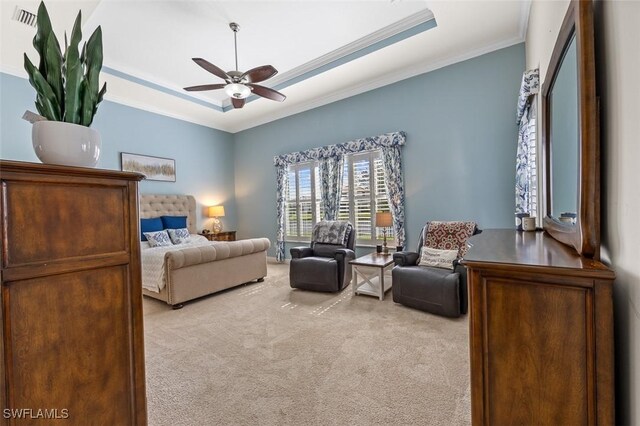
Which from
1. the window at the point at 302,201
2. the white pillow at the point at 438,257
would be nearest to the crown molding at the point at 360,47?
the window at the point at 302,201

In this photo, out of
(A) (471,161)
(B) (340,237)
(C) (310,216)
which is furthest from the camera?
(C) (310,216)

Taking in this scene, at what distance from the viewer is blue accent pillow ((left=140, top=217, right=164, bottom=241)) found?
4.77m

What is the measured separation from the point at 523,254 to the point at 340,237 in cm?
326

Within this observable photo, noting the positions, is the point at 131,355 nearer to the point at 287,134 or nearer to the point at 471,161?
the point at 471,161

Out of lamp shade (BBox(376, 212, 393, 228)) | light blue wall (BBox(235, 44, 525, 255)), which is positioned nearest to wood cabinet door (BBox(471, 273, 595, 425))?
lamp shade (BBox(376, 212, 393, 228))

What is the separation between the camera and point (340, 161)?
16.5 feet

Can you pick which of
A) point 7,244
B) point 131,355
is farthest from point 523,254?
point 7,244

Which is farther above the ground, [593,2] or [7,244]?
[593,2]

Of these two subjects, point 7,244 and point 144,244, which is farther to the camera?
point 144,244

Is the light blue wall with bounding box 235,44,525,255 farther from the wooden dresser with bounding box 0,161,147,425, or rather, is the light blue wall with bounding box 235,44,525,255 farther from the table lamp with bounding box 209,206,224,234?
the wooden dresser with bounding box 0,161,147,425

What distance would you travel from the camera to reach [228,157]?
22.0 ft

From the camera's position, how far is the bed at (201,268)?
328 cm

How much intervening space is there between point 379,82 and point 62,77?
4357 mm

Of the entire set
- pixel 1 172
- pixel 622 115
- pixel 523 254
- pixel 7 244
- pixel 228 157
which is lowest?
pixel 523 254
